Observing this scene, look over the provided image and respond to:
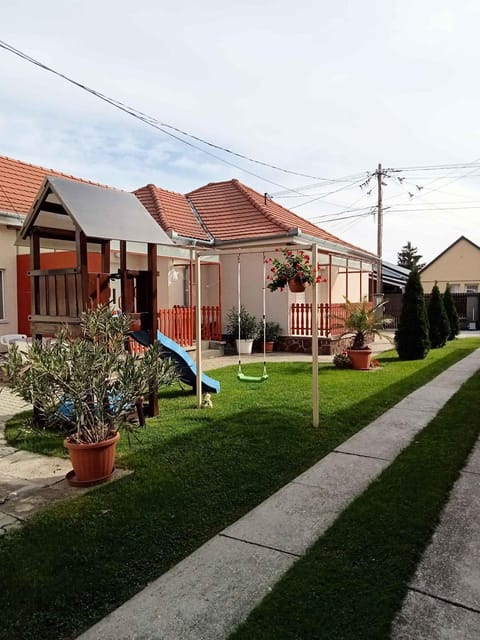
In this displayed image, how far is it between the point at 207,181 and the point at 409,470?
15717 mm

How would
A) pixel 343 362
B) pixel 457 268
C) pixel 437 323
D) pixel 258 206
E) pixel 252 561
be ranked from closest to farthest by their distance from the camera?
pixel 252 561 < pixel 343 362 < pixel 258 206 < pixel 437 323 < pixel 457 268

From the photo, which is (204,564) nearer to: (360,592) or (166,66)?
(360,592)

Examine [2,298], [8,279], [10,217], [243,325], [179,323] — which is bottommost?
[243,325]

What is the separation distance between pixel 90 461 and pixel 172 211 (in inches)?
469

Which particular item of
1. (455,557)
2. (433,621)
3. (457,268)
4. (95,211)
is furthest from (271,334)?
(457,268)

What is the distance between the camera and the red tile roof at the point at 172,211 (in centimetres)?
1359

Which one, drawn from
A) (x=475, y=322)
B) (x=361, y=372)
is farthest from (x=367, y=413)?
(x=475, y=322)

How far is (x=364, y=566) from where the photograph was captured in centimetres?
268

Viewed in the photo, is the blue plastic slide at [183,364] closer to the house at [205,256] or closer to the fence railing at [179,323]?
the house at [205,256]

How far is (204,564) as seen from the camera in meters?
2.76

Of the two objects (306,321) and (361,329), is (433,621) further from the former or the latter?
(306,321)

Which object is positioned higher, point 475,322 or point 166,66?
point 166,66

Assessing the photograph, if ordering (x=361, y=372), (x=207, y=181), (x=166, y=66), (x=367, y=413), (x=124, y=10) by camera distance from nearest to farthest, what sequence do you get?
(x=367, y=413)
(x=124, y=10)
(x=166, y=66)
(x=361, y=372)
(x=207, y=181)

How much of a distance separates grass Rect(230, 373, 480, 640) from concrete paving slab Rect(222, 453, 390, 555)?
10 cm
